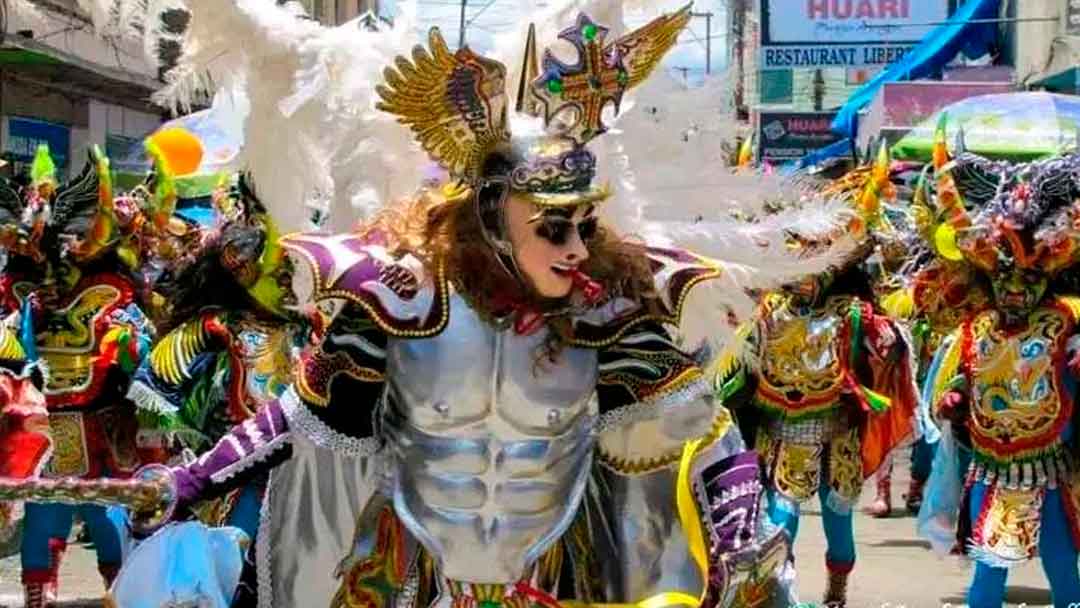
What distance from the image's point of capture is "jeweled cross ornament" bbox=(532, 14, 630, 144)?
3994mm

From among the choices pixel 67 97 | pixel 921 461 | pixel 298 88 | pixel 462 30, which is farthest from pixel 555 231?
pixel 67 97

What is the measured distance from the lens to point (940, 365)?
8.11m

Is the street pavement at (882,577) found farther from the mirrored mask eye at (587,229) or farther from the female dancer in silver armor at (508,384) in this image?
the mirrored mask eye at (587,229)

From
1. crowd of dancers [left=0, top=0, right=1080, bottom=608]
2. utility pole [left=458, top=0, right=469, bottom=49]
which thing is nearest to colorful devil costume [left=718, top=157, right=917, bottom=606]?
crowd of dancers [left=0, top=0, right=1080, bottom=608]

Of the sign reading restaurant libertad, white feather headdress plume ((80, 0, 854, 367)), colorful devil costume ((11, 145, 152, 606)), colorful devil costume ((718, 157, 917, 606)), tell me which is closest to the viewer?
white feather headdress plume ((80, 0, 854, 367))

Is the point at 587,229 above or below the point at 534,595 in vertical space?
above

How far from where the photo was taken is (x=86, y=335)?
27.3 ft

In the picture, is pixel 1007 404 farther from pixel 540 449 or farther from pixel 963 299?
pixel 540 449

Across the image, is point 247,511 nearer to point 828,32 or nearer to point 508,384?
point 508,384

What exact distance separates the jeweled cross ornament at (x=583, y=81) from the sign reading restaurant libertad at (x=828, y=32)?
20.1m

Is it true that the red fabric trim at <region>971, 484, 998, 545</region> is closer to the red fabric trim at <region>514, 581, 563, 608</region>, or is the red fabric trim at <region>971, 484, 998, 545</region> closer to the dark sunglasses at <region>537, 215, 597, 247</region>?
the red fabric trim at <region>514, 581, 563, 608</region>

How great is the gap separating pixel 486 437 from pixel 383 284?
395mm

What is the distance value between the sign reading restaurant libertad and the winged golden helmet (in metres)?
20.1

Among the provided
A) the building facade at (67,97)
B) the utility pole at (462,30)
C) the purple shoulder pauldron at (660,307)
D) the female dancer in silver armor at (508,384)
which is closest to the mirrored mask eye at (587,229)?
the female dancer in silver armor at (508,384)
